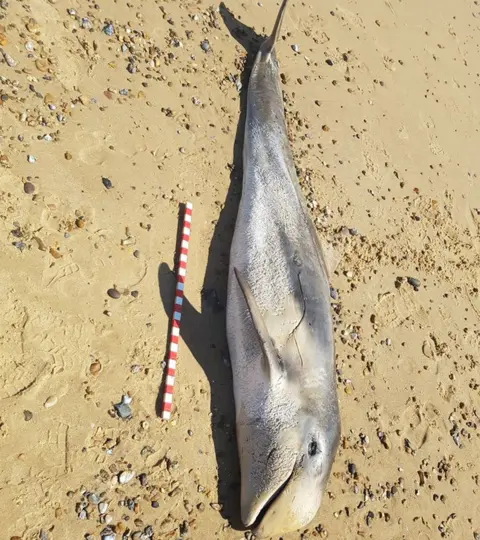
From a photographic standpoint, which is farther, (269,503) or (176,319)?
(176,319)

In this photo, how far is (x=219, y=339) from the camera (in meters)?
5.59

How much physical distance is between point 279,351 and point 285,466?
1035mm

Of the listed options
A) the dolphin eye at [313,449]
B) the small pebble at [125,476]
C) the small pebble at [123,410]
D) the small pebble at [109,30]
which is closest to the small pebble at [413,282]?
the dolphin eye at [313,449]

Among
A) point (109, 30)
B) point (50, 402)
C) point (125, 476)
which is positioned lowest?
point (125, 476)

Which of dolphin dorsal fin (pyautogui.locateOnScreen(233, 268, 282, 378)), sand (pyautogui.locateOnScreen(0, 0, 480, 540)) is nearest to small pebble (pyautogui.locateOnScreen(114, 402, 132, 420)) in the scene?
sand (pyautogui.locateOnScreen(0, 0, 480, 540))

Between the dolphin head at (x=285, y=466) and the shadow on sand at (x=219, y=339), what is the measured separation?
0.76ft

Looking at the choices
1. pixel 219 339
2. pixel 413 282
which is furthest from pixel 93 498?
pixel 413 282

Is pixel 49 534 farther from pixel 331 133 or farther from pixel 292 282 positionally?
pixel 331 133

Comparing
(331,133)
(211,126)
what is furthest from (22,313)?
(331,133)

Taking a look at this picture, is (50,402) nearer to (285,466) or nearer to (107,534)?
(107,534)

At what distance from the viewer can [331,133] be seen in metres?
7.84

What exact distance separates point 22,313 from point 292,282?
8.29 feet

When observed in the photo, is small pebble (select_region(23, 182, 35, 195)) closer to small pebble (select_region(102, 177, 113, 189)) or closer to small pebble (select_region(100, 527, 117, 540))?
small pebble (select_region(102, 177, 113, 189))

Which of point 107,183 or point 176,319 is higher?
point 107,183
